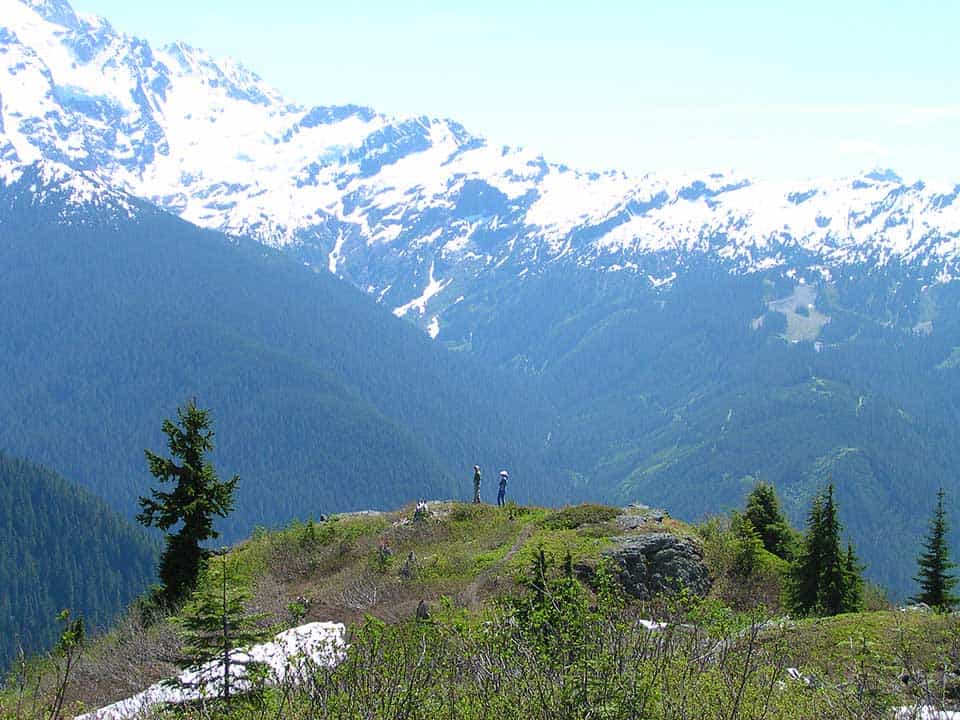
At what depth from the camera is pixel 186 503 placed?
119ft

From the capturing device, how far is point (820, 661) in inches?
805

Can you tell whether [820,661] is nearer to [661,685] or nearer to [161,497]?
[661,685]

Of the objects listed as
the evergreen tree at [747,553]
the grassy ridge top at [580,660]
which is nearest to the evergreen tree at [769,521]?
the evergreen tree at [747,553]

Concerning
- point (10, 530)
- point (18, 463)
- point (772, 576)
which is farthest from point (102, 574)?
point (772, 576)

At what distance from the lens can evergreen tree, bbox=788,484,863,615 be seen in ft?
110

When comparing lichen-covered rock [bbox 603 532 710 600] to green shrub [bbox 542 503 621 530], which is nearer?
lichen-covered rock [bbox 603 532 710 600]

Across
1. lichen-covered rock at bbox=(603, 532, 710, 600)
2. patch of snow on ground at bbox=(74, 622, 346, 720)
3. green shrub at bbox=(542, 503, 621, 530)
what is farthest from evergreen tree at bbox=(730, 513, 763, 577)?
patch of snow on ground at bbox=(74, 622, 346, 720)

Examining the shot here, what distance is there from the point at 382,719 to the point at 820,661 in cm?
1170

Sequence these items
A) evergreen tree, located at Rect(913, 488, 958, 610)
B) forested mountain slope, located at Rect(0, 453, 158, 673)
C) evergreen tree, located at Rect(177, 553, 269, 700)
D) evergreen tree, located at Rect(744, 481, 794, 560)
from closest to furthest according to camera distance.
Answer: evergreen tree, located at Rect(177, 553, 269, 700)
evergreen tree, located at Rect(913, 488, 958, 610)
evergreen tree, located at Rect(744, 481, 794, 560)
forested mountain slope, located at Rect(0, 453, 158, 673)

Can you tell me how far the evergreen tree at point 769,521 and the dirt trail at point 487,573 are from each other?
1210 cm

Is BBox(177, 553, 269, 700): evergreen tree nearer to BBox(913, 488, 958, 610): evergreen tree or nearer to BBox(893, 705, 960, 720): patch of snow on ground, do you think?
BBox(893, 705, 960, 720): patch of snow on ground

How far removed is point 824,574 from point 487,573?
1310 centimetres

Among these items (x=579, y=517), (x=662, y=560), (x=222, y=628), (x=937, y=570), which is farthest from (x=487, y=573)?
(x=937, y=570)

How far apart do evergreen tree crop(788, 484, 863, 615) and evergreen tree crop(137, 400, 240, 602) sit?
23.5 m
